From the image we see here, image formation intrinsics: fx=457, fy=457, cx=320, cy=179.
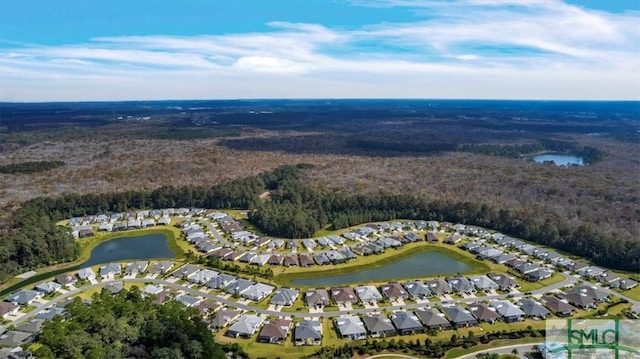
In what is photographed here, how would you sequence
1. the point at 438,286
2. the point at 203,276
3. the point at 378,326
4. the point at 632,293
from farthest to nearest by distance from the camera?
the point at 203,276 < the point at 438,286 < the point at 632,293 < the point at 378,326

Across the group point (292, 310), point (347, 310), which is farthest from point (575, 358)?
point (292, 310)

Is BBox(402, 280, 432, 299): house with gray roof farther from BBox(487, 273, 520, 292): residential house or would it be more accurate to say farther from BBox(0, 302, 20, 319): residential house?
BBox(0, 302, 20, 319): residential house

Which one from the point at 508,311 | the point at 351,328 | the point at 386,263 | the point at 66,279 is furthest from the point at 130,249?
the point at 508,311

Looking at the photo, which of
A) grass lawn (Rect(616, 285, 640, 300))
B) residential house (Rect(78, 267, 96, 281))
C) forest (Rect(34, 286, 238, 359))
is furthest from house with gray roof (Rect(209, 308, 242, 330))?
grass lawn (Rect(616, 285, 640, 300))

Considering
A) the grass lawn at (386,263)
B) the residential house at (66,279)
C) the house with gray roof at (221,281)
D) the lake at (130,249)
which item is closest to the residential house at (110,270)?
the residential house at (66,279)

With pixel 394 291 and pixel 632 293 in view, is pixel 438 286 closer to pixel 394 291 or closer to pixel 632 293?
pixel 394 291

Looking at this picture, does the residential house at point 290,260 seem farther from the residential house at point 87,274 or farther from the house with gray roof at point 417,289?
the residential house at point 87,274
